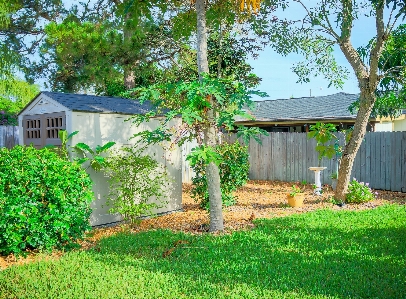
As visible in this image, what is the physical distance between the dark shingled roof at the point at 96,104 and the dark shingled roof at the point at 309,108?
1065cm

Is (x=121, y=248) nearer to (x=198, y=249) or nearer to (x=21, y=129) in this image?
(x=198, y=249)

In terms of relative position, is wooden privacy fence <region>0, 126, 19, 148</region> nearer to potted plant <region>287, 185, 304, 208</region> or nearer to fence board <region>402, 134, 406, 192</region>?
potted plant <region>287, 185, 304, 208</region>

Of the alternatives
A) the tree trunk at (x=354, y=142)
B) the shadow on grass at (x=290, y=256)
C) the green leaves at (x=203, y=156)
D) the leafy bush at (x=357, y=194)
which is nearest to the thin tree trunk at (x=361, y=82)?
the tree trunk at (x=354, y=142)

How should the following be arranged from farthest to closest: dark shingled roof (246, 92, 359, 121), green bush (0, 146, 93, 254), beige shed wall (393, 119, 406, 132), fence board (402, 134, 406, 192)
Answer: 1. beige shed wall (393, 119, 406, 132)
2. dark shingled roof (246, 92, 359, 121)
3. fence board (402, 134, 406, 192)
4. green bush (0, 146, 93, 254)

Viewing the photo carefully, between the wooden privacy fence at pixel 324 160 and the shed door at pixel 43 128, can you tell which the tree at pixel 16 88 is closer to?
the wooden privacy fence at pixel 324 160

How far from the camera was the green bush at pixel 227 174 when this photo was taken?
9121mm

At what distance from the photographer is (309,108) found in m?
20.2

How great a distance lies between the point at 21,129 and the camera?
8.89 meters

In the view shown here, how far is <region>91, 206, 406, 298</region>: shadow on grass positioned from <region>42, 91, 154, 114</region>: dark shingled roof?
2.42 meters

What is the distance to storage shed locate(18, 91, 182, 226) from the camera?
7629 mm

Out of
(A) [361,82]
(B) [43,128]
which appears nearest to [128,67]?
(B) [43,128]

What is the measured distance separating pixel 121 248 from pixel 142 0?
4609 mm

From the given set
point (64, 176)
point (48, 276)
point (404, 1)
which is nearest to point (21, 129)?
point (64, 176)

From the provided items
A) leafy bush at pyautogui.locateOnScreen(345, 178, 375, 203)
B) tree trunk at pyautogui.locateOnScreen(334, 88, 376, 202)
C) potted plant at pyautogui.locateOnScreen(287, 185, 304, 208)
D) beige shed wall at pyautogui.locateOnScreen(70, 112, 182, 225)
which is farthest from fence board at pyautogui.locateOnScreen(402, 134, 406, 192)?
beige shed wall at pyautogui.locateOnScreen(70, 112, 182, 225)
